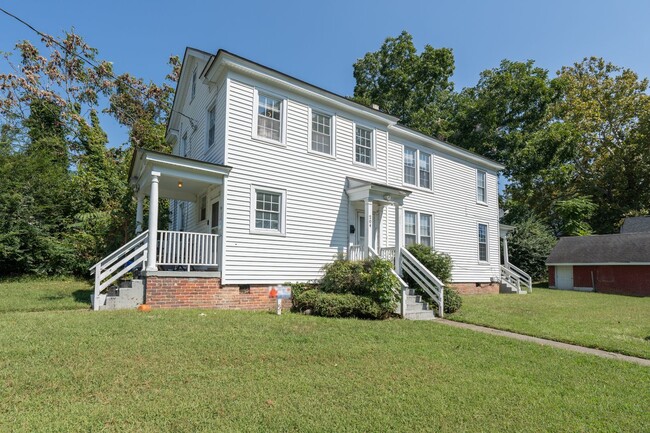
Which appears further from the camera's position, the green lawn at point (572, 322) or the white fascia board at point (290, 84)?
the white fascia board at point (290, 84)

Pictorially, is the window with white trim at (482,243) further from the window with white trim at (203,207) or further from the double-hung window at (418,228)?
the window with white trim at (203,207)

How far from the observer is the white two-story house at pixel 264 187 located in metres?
9.74

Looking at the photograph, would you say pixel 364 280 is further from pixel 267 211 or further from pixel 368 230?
pixel 267 211

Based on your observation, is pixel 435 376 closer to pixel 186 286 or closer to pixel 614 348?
pixel 614 348

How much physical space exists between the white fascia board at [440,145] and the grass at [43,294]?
11.2 meters

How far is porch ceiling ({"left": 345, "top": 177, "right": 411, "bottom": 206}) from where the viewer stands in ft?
39.1

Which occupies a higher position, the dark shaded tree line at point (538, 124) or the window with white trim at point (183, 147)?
the dark shaded tree line at point (538, 124)

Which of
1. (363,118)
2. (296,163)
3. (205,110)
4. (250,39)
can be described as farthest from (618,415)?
(250,39)

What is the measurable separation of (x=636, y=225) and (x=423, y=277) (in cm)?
2770

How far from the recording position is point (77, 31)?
24875mm

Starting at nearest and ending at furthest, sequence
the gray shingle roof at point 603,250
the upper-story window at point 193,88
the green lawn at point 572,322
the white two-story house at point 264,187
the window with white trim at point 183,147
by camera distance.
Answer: the green lawn at point 572,322, the white two-story house at point 264,187, the upper-story window at point 193,88, the window with white trim at point 183,147, the gray shingle roof at point 603,250

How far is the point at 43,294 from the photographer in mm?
11180

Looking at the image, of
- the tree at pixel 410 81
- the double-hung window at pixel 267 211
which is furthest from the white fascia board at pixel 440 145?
the tree at pixel 410 81

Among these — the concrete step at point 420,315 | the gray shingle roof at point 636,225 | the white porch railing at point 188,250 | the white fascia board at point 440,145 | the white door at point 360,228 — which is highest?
the white fascia board at point 440,145
